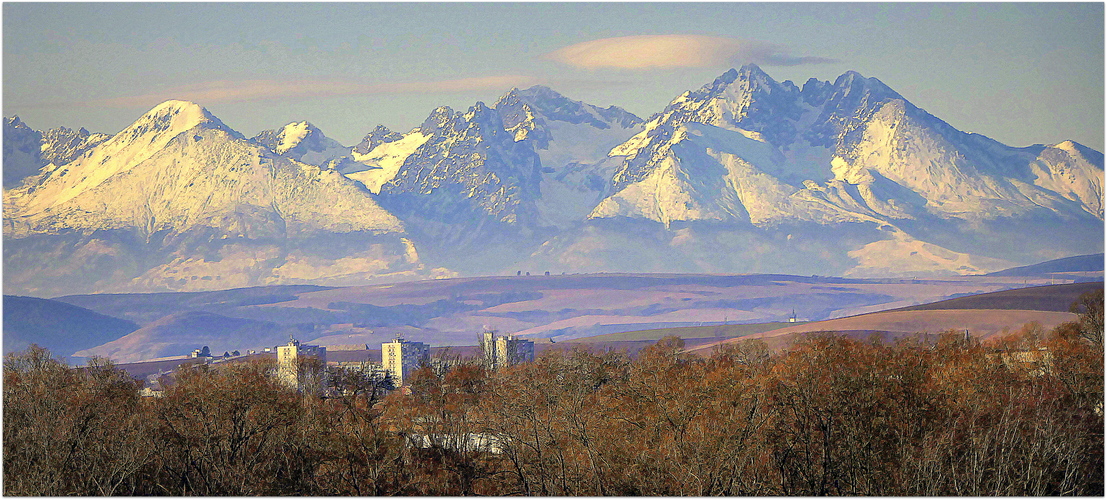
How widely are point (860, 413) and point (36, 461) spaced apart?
25.7m

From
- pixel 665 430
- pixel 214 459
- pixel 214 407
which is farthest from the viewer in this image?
pixel 214 407

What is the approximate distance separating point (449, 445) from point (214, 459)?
7934 millimetres

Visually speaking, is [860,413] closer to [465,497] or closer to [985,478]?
[985,478]

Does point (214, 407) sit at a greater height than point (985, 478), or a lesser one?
greater

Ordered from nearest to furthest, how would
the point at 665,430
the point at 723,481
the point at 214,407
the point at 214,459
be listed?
the point at 723,481 → the point at 665,430 → the point at 214,459 → the point at 214,407

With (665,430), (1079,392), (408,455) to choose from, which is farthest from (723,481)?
(1079,392)

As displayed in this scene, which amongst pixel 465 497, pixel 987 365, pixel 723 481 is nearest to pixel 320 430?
pixel 465 497

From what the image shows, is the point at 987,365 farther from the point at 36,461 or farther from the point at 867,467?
the point at 36,461

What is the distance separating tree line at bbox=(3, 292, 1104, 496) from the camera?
133 feet

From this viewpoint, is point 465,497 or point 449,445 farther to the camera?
point 449,445

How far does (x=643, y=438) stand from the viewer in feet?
143

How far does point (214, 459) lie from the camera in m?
46.7

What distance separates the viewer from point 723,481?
3925cm

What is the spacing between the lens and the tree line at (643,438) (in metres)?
40.6
